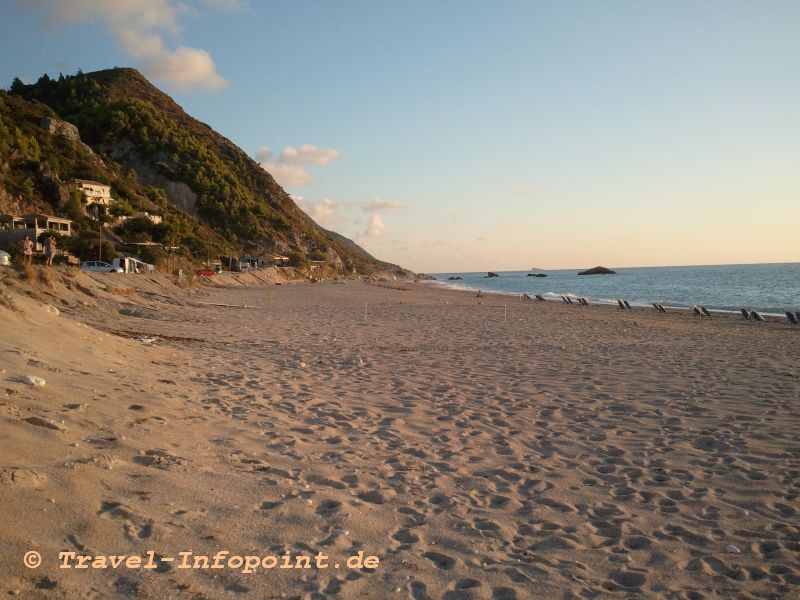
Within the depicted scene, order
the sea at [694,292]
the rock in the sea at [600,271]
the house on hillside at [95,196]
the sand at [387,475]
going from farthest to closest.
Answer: the rock in the sea at [600,271]
the house on hillside at [95,196]
the sea at [694,292]
the sand at [387,475]

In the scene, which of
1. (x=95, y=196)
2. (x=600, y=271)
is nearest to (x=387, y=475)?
(x=95, y=196)

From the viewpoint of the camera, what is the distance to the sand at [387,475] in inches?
115

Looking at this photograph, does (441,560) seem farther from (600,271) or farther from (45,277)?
(600,271)

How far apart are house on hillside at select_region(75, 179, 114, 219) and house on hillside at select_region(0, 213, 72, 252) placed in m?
7.55

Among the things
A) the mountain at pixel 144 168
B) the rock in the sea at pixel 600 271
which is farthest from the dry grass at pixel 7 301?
the rock in the sea at pixel 600 271

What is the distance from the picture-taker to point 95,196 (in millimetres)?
59938

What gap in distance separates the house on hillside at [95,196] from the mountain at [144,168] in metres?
1.75

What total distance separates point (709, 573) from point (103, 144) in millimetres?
104514

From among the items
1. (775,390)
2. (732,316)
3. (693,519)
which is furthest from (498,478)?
(732,316)

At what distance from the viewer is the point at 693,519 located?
3877mm

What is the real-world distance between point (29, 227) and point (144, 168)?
49.3 meters

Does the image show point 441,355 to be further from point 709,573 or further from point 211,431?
point 709,573

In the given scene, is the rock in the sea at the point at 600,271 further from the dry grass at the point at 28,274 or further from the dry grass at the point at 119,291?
the dry grass at the point at 28,274

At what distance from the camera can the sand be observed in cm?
291
